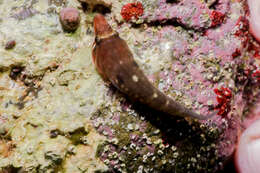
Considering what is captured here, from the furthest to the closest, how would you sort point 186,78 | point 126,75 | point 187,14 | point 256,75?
point 256,75
point 187,14
point 186,78
point 126,75

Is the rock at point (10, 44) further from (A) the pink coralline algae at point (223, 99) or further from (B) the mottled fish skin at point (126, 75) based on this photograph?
(A) the pink coralline algae at point (223, 99)

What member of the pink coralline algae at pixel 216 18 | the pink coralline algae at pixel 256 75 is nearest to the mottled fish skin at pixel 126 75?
the pink coralline algae at pixel 216 18

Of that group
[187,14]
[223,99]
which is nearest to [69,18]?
[187,14]

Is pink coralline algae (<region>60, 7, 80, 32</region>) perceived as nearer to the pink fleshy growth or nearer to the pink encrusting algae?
the pink encrusting algae

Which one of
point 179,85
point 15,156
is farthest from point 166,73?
point 15,156

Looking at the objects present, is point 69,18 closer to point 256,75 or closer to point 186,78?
point 186,78

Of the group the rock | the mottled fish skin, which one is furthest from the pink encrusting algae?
the rock
